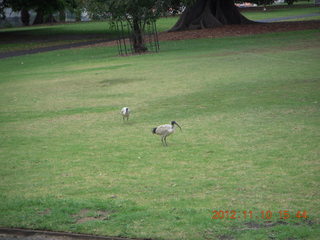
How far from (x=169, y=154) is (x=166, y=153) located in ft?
0.38

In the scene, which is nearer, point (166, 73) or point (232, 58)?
point (166, 73)

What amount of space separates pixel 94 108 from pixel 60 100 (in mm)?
2738

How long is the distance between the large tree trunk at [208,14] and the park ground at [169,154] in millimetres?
26624

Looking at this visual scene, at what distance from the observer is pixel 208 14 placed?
168ft

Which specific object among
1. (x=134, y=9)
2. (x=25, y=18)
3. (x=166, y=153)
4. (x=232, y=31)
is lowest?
(x=232, y=31)

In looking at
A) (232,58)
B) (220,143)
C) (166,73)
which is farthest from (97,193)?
(232,58)

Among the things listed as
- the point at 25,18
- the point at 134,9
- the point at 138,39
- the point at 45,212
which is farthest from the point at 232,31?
the point at 25,18

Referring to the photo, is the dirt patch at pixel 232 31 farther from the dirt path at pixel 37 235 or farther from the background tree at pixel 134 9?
the dirt path at pixel 37 235

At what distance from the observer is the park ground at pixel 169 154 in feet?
25.9

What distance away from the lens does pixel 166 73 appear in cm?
2525

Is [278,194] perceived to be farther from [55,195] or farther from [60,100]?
[60,100]

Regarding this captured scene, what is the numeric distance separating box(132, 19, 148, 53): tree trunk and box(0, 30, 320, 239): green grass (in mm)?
10788
